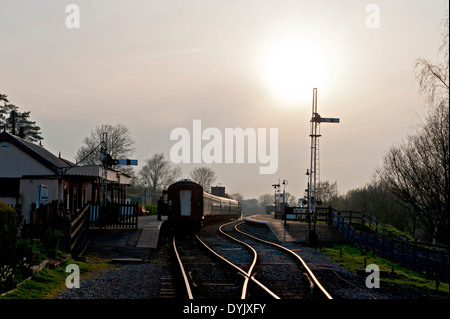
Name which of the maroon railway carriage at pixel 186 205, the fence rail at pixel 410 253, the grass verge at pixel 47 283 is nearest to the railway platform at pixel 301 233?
the fence rail at pixel 410 253

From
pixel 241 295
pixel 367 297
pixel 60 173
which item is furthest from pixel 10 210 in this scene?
pixel 60 173

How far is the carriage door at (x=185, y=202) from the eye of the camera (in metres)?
29.7

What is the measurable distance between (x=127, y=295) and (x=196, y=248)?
10.6 metres

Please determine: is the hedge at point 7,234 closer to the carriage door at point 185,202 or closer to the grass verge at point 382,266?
the grass verge at point 382,266

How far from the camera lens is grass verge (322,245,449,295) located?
476 inches

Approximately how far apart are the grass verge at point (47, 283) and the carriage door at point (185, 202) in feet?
50.8

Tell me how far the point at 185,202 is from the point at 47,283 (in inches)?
759

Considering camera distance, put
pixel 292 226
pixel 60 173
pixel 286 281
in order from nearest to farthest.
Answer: pixel 286 281 < pixel 60 173 < pixel 292 226

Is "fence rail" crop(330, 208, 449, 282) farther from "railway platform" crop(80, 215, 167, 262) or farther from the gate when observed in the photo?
the gate

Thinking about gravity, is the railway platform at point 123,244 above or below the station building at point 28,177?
below

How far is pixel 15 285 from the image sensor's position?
9617 millimetres

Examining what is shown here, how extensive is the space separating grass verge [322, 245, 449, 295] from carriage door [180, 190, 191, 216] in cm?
1024
